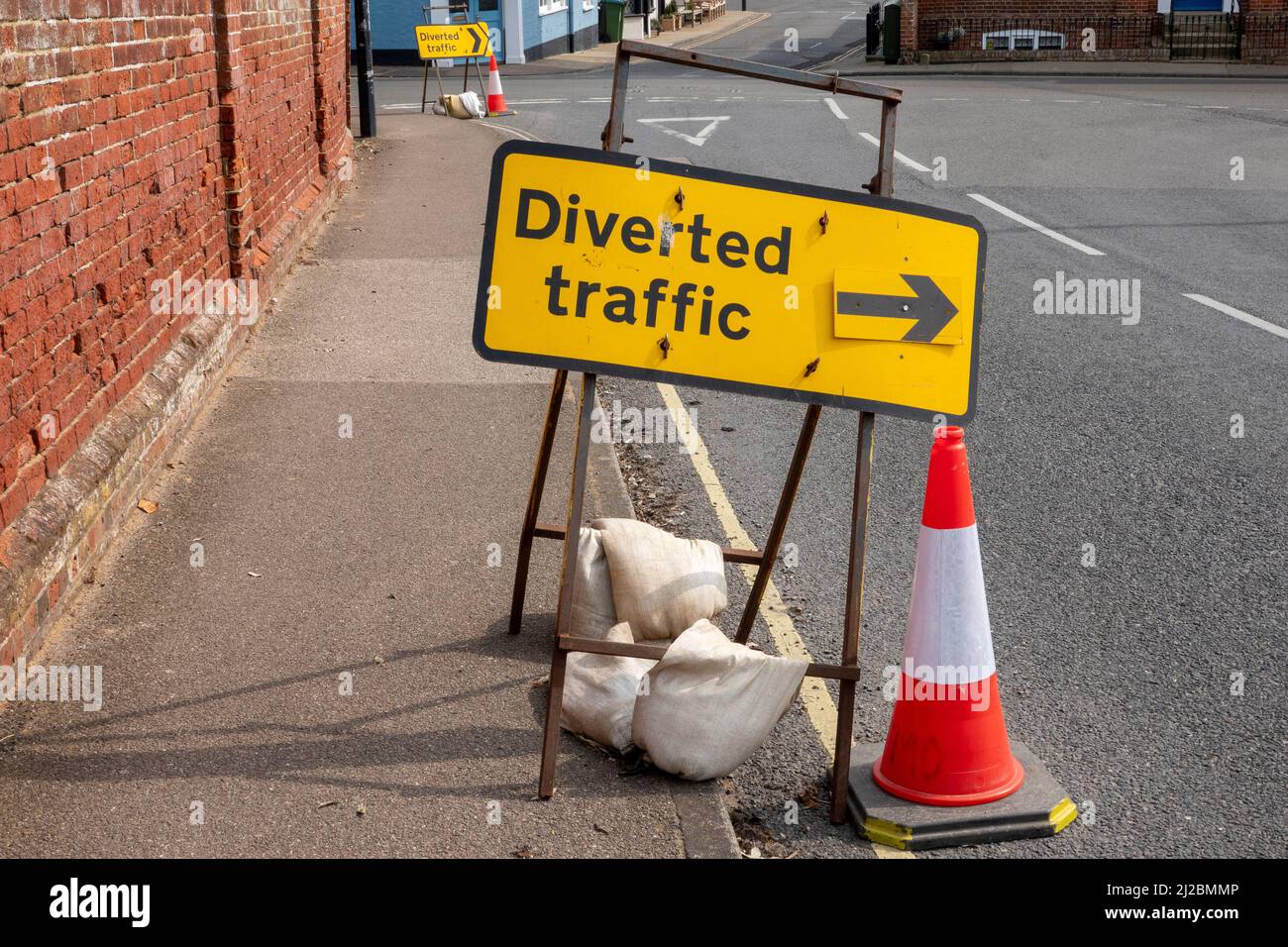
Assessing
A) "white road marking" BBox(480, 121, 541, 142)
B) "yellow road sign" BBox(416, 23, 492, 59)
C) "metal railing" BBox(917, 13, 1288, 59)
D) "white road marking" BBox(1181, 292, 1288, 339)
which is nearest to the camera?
"white road marking" BBox(1181, 292, 1288, 339)

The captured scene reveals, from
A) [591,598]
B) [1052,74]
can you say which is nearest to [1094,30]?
[1052,74]

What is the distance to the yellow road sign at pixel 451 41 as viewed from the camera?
24.0 meters

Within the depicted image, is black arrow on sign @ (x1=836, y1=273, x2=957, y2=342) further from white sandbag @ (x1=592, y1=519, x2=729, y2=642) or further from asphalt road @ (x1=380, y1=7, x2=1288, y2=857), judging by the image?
asphalt road @ (x1=380, y1=7, x2=1288, y2=857)

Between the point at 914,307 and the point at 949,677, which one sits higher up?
the point at 914,307

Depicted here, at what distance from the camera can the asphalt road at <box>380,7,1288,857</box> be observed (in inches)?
162

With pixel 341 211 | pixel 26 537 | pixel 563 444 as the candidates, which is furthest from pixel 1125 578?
pixel 341 211

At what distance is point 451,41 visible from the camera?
24.5m

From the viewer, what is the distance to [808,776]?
4.17 metres

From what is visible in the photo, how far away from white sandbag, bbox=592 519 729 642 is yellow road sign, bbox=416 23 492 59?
67.7 ft

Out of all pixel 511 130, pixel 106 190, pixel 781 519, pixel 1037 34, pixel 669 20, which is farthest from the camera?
pixel 669 20

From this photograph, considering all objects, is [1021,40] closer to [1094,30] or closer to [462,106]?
[1094,30]

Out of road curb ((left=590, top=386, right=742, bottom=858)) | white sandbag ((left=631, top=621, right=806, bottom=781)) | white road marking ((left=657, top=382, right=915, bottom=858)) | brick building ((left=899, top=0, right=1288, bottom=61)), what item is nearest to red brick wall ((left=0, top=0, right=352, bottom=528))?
white sandbag ((left=631, top=621, right=806, bottom=781))

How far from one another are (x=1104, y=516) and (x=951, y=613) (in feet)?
8.32

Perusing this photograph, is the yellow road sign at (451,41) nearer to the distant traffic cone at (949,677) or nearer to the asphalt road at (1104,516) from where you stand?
the asphalt road at (1104,516)
